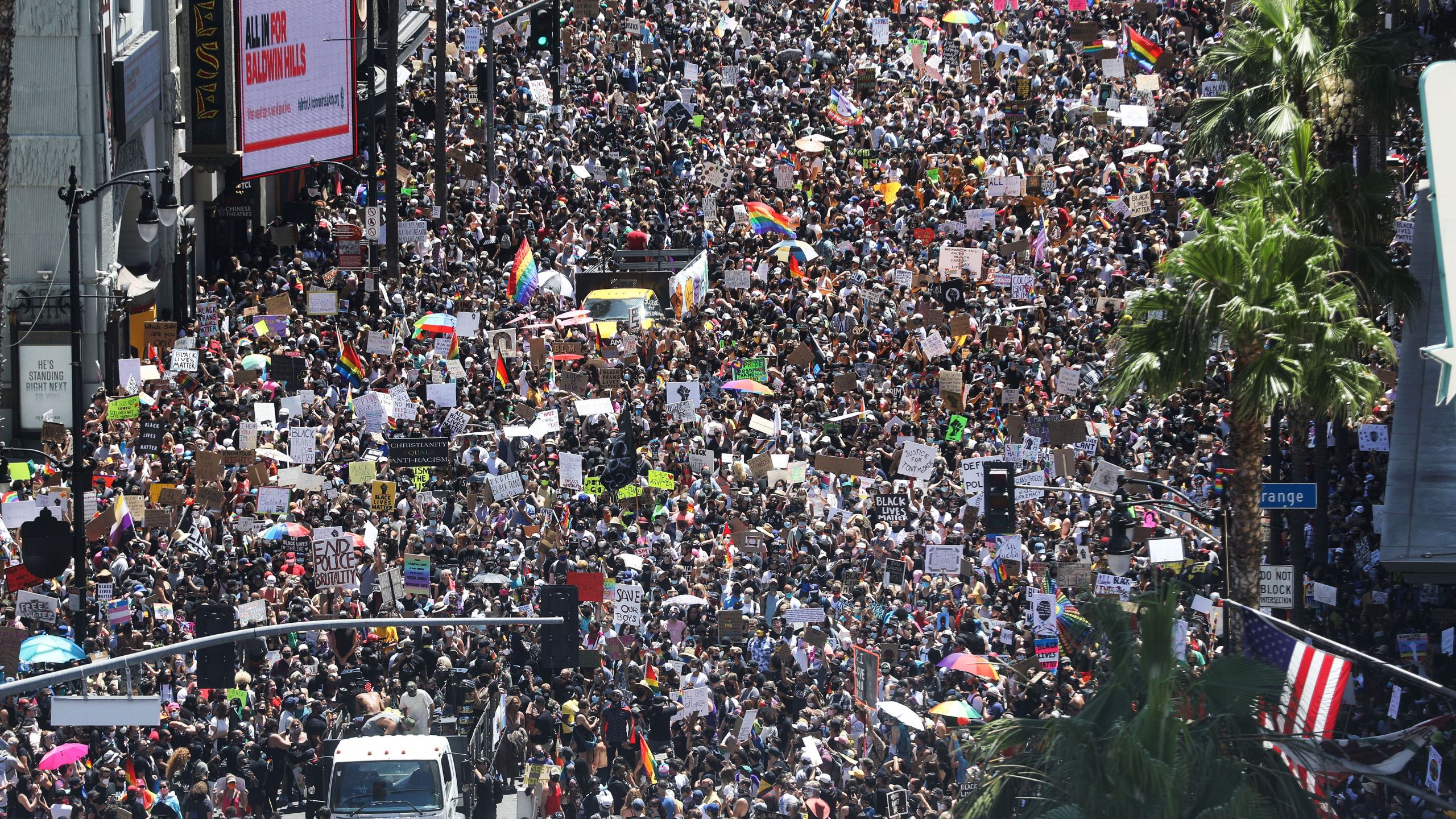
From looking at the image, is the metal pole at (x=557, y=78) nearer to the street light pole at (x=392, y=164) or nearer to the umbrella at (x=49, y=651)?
the street light pole at (x=392, y=164)

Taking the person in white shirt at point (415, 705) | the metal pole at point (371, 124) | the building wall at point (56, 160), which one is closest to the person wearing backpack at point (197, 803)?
the person in white shirt at point (415, 705)

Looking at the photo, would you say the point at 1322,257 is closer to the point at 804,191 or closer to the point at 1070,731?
the point at 1070,731

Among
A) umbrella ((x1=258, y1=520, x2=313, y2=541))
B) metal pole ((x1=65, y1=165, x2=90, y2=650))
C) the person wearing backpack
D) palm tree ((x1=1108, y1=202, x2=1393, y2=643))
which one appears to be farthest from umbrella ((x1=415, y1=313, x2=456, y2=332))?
palm tree ((x1=1108, y1=202, x2=1393, y2=643))

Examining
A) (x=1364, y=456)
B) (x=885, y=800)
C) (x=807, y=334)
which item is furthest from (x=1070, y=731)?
(x=807, y=334)

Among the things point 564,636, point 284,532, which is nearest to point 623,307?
point 284,532

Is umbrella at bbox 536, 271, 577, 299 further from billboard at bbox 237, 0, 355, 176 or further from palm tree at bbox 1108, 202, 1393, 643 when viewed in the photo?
palm tree at bbox 1108, 202, 1393, 643

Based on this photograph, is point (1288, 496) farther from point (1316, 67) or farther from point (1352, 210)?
point (1316, 67)

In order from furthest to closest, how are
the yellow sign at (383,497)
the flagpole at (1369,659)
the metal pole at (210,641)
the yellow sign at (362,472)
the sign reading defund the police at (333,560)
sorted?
the yellow sign at (362,472) → the yellow sign at (383,497) → the sign reading defund the police at (333,560) → the metal pole at (210,641) → the flagpole at (1369,659)
